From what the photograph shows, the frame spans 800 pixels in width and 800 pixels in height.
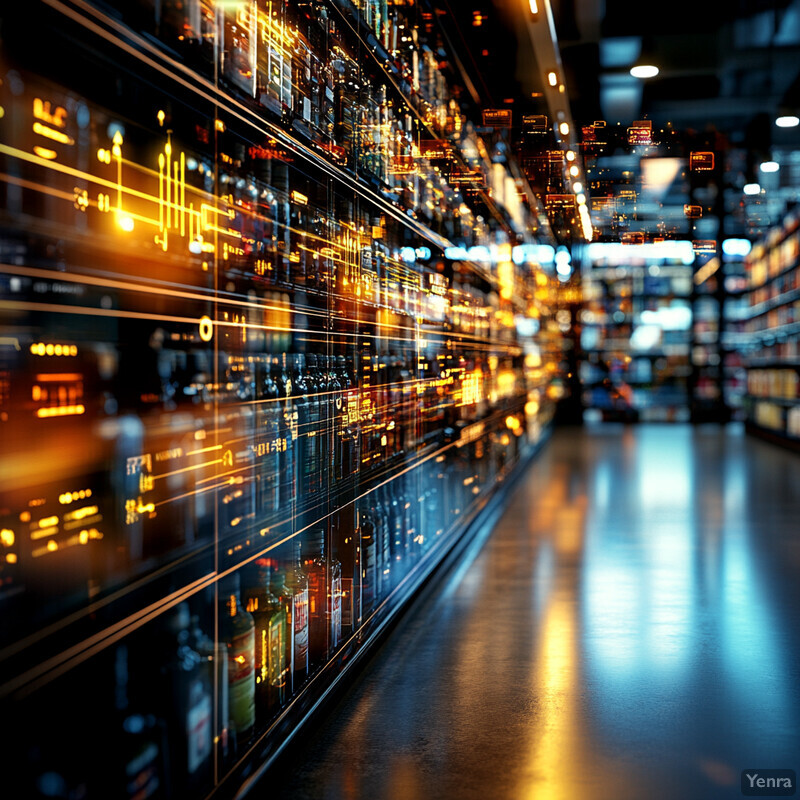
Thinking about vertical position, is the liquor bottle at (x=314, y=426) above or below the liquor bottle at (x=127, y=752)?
above

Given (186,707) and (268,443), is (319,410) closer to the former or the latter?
(268,443)

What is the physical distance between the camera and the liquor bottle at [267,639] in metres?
2.34

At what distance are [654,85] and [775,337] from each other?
6216 millimetres

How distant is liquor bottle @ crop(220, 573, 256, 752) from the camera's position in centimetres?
211

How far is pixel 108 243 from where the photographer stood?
157 centimetres

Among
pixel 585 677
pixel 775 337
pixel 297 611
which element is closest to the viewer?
pixel 297 611

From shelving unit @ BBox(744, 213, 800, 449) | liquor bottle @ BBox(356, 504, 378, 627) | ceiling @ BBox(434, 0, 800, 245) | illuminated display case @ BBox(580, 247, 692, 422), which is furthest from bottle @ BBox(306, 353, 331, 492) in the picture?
illuminated display case @ BBox(580, 247, 692, 422)

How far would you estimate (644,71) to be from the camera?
26.4 feet

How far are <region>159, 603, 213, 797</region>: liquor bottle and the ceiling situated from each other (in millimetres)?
3484

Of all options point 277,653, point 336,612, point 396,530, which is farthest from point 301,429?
point 396,530

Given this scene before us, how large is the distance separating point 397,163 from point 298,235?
4.81 ft

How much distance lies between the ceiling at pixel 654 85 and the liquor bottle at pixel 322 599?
9.13ft

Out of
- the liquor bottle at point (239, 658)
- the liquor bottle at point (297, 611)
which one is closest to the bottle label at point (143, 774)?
the liquor bottle at point (239, 658)

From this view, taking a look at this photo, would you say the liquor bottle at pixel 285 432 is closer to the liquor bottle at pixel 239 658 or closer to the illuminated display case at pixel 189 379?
the illuminated display case at pixel 189 379
